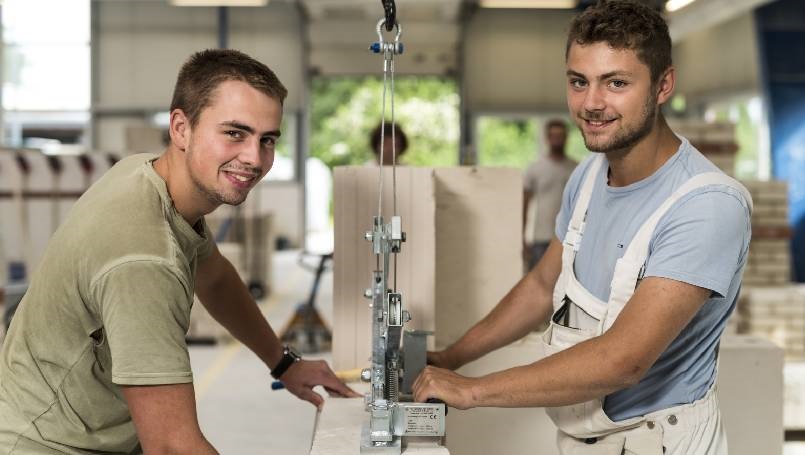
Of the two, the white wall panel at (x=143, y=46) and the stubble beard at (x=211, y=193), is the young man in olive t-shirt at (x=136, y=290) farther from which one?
the white wall panel at (x=143, y=46)

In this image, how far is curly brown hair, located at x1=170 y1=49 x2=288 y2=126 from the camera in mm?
2117

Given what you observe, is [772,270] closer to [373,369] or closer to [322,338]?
[322,338]

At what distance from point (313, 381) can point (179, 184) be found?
882 millimetres

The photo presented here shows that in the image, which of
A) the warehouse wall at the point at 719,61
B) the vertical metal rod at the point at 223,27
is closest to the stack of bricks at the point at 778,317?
the warehouse wall at the point at 719,61

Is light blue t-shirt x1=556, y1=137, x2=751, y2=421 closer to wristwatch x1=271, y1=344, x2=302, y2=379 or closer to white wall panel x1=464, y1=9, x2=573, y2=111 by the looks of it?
wristwatch x1=271, y1=344, x2=302, y2=379

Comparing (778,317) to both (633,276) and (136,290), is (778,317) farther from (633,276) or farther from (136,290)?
(136,290)

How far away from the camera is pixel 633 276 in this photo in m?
2.29

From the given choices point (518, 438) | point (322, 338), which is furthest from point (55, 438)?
point (322, 338)

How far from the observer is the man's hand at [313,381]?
2.76 metres

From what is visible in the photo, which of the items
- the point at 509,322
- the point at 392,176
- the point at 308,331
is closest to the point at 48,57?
the point at 308,331

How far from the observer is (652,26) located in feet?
7.55

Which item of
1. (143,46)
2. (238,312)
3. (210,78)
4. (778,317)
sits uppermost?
(143,46)

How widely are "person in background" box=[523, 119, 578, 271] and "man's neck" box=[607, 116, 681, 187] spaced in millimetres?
6400

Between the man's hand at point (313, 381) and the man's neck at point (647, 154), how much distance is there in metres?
1.02
